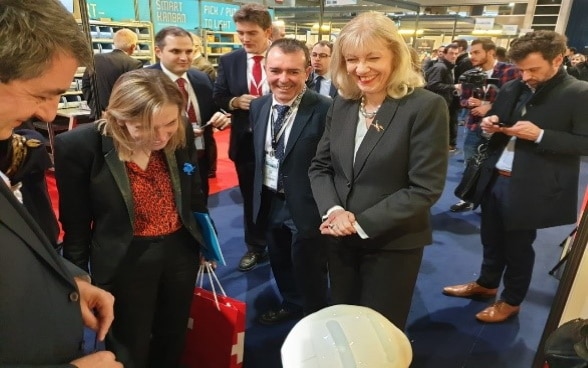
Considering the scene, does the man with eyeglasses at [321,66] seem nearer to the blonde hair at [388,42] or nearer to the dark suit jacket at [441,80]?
the dark suit jacket at [441,80]

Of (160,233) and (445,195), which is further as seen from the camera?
(445,195)

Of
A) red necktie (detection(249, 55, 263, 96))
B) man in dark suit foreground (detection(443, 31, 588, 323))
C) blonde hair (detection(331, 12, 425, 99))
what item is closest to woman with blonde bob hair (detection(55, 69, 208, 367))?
blonde hair (detection(331, 12, 425, 99))

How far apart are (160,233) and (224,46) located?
8509 mm

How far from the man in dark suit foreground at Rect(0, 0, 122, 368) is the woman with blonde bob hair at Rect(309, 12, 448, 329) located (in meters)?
0.93

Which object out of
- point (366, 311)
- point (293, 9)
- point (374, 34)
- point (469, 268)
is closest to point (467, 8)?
point (293, 9)

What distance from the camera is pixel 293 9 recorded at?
26.9 ft

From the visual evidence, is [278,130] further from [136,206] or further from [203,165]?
[203,165]

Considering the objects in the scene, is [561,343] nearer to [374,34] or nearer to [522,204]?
[374,34]

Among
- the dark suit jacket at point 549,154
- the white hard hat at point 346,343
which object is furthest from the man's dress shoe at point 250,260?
the white hard hat at point 346,343

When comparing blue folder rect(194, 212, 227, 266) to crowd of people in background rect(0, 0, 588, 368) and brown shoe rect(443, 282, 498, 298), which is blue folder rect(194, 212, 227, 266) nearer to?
crowd of people in background rect(0, 0, 588, 368)

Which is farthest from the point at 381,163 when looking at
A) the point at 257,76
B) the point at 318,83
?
the point at 318,83

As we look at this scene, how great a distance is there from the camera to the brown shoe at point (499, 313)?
2.53 metres

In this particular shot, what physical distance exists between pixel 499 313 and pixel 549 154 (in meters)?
1.06

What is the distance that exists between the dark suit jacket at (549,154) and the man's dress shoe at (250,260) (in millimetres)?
1749
